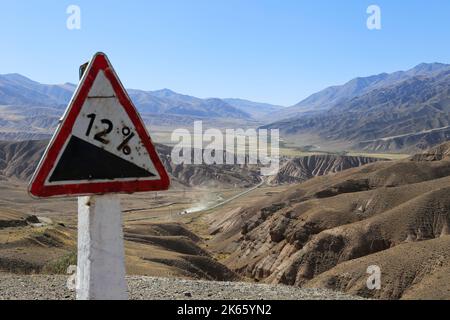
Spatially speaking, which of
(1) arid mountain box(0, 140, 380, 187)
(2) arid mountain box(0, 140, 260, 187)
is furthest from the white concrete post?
(2) arid mountain box(0, 140, 260, 187)

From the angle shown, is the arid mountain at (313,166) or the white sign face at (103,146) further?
the arid mountain at (313,166)

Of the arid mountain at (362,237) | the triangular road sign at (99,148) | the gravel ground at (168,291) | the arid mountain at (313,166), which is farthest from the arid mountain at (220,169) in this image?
the triangular road sign at (99,148)

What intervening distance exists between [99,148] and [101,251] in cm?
73

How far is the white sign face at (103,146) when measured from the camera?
368 centimetres

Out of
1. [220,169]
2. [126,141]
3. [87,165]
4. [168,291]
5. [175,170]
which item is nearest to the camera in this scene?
[87,165]

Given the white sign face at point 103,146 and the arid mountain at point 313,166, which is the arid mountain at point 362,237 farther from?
the arid mountain at point 313,166

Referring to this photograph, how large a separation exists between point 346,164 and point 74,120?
455 feet

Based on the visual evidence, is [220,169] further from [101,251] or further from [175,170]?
[101,251]

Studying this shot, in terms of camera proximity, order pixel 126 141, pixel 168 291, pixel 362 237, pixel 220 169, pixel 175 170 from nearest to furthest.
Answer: pixel 126 141
pixel 168 291
pixel 362 237
pixel 220 169
pixel 175 170

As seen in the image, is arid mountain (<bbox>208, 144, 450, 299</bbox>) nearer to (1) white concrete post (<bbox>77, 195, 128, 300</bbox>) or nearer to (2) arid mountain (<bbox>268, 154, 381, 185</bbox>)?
(1) white concrete post (<bbox>77, 195, 128, 300</bbox>)

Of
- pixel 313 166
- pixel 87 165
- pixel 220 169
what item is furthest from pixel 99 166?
pixel 313 166

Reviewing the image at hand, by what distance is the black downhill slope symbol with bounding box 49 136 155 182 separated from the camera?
12.0ft

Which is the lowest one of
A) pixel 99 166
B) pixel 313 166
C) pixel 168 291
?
pixel 313 166

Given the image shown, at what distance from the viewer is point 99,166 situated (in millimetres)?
3742
